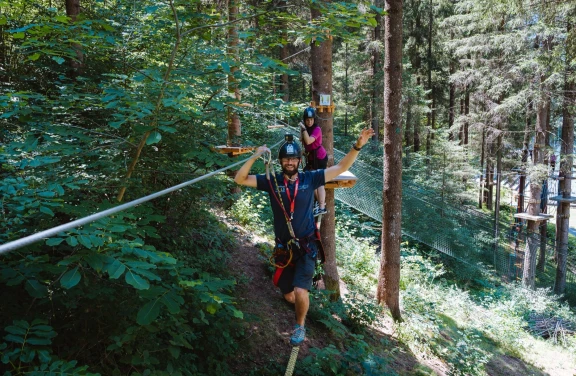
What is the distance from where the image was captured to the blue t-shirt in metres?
2.85

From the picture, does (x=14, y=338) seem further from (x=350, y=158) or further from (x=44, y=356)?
(x=350, y=158)

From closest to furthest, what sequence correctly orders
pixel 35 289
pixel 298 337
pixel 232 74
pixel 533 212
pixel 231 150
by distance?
pixel 35 289, pixel 232 74, pixel 298 337, pixel 231 150, pixel 533 212

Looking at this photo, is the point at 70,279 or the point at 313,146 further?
the point at 313,146

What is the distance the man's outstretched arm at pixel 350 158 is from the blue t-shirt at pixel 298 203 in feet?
A: 0.22

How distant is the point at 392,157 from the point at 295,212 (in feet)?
10.3

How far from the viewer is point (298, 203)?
112 inches

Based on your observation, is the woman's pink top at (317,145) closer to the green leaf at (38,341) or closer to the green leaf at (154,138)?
the green leaf at (154,138)

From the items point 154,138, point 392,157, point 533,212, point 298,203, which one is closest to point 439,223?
point 533,212

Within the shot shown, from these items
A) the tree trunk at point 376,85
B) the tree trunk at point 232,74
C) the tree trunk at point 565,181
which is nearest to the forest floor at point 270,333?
the tree trunk at point 232,74

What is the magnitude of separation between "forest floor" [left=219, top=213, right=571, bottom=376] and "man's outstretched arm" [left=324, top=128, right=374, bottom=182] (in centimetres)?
149

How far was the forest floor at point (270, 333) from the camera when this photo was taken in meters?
3.49

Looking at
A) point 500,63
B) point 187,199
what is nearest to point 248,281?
point 187,199

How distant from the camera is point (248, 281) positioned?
14.9 feet

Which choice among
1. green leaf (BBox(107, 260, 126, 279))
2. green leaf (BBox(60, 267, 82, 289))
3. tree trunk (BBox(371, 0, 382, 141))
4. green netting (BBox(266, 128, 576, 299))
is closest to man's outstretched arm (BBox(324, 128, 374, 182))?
green leaf (BBox(107, 260, 126, 279))
